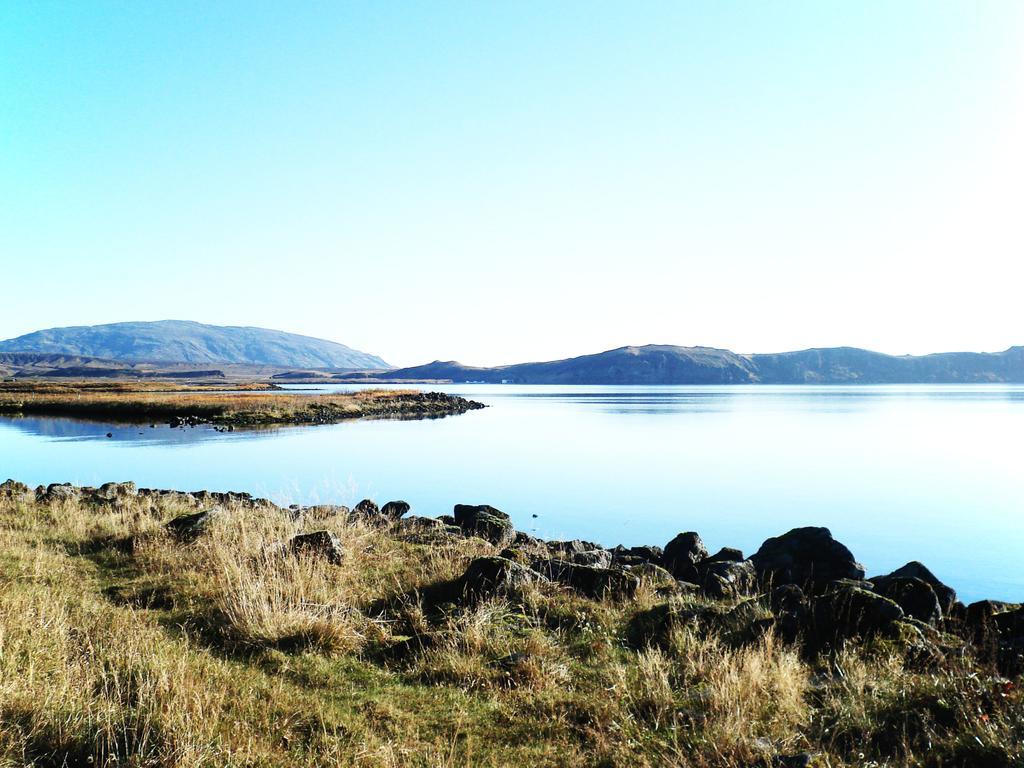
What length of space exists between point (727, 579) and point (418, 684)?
7.77 meters

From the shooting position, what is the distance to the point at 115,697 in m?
5.61

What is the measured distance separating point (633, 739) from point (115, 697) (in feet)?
15.2

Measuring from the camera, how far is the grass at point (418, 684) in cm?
515

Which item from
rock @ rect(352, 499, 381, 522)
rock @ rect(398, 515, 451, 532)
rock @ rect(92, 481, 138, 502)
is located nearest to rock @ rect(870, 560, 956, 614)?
rock @ rect(398, 515, 451, 532)

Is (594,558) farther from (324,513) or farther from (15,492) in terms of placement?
(15,492)

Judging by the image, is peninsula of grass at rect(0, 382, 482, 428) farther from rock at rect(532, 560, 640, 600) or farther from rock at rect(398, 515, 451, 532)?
rock at rect(532, 560, 640, 600)

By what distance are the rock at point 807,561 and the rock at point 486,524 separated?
6.24 metres

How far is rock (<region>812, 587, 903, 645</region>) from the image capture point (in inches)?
330

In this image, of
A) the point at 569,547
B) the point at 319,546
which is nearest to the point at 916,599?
the point at 569,547

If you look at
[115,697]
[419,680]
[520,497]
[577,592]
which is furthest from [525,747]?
[520,497]

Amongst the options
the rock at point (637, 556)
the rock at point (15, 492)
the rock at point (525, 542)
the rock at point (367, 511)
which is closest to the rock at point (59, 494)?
the rock at point (15, 492)

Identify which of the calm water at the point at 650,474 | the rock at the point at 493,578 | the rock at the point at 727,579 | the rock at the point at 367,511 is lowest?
the calm water at the point at 650,474

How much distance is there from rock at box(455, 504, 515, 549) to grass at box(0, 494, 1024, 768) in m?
6.44

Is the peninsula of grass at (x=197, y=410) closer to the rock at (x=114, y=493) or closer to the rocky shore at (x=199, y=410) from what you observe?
the rocky shore at (x=199, y=410)
